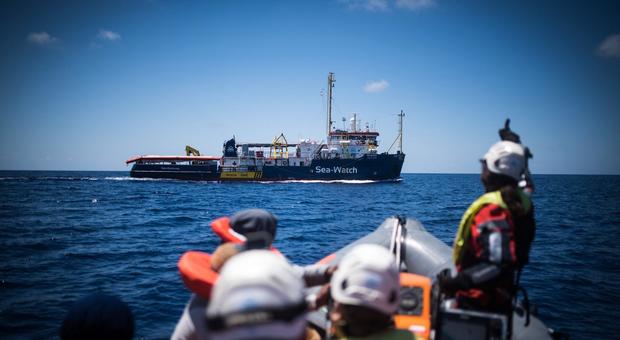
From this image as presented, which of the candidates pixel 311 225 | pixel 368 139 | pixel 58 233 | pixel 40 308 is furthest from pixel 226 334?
pixel 368 139

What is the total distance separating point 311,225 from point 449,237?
6101 mm

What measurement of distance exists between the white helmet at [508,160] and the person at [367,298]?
4.61 ft

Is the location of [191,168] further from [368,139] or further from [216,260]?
[216,260]

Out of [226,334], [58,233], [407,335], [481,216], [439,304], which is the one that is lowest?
[58,233]

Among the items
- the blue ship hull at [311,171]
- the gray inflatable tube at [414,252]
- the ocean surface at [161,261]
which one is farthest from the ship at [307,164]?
the gray inflatable tube at [414,252]

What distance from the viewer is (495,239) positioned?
2.29 meters

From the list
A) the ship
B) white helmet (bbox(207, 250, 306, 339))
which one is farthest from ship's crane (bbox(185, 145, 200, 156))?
white helmet (bbox(207, 250, 306, 339))

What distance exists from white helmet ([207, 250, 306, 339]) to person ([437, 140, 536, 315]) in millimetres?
1782

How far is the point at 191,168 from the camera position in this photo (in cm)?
5225

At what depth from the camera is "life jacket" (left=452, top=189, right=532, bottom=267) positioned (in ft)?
7.93

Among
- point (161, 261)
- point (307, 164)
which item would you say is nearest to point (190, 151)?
point (307, 164)

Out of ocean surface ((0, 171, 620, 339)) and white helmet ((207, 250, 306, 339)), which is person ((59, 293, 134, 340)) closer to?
white helmet ((207, 250, 306, 339))

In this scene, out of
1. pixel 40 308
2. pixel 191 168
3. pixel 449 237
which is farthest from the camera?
pixel 191 168

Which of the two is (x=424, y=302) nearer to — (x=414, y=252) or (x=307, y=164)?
(x=414, y=252)
